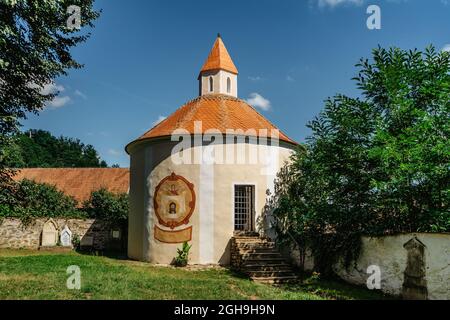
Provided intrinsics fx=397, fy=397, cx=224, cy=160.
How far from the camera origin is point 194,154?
1653cm

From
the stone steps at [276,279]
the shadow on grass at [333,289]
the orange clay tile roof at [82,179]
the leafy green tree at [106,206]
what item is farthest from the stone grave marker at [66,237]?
the shadow on grass at [333,289]

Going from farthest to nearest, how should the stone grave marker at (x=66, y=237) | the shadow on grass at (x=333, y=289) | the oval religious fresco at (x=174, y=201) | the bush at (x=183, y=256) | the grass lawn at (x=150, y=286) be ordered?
1. the stone grave marker at (x=66, y=237)
2. the oval religious fresco at (x=174, y=201)
3. the bush at (x=183, y=256)
4. the shadow on grass at (x=333, y=289)
5. the grass lawn at (x=150, y=286)

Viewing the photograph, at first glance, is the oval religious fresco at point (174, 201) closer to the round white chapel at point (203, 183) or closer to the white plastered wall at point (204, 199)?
the round white chapel at point (203, 183)

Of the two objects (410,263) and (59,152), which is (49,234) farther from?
(59,152)

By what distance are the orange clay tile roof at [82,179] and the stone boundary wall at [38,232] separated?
1074 cm

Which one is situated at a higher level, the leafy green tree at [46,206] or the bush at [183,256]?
the leafy green tree at [46,206]

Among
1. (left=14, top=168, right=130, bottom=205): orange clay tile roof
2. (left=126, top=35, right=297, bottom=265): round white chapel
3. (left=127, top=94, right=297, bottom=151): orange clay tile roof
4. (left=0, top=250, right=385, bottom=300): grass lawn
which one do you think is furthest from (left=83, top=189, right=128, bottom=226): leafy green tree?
(left=0, top=250, right=385, bottom=300): grass lawn

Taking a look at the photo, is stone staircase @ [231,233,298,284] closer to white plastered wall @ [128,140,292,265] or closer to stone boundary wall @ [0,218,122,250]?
white plastered wall @ [128,140,292,265]

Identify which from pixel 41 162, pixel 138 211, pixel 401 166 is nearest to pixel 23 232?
pixel 138 211

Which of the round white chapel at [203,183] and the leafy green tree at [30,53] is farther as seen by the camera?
the round white chapel at [203,183]

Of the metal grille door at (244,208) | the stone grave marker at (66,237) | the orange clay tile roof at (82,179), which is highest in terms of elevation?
the orange clay tile roof at (82,179)

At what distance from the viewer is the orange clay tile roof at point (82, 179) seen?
3625 cm

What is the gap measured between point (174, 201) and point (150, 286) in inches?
239
